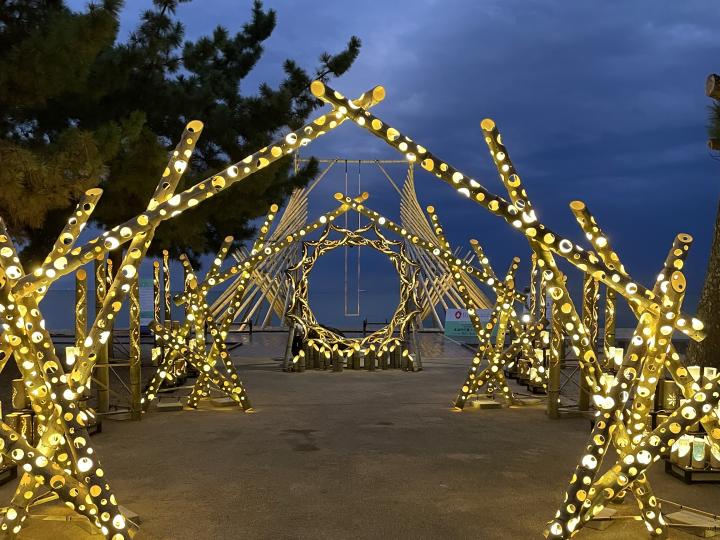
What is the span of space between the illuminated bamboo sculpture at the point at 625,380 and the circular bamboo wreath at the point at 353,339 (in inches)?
284

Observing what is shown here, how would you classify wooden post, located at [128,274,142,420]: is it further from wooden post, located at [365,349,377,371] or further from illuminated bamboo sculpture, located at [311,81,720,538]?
wooden post, located at [365,349,377,371]

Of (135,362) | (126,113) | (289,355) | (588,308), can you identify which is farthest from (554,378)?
(126,113)

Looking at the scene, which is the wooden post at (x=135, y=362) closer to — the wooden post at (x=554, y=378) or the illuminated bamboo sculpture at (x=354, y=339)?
the illuminated bamboo sculpture at (x=354, y=339)

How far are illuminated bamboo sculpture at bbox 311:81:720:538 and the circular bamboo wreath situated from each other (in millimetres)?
7214

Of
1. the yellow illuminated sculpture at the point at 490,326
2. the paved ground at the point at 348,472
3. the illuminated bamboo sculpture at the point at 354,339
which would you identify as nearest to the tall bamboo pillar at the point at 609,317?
the paved ground at the point at 348,472

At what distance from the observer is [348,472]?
4.88m

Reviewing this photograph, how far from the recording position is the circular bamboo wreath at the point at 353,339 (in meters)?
10.9

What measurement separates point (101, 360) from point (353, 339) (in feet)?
16.3

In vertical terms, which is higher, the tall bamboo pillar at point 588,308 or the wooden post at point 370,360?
the tall bamboo pillar at point 588,308

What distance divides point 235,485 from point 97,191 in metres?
2.13

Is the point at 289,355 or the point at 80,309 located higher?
the point at 80,309

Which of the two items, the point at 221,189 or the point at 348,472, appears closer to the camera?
the point at 221,189

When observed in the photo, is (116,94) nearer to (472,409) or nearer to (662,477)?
(472,409)

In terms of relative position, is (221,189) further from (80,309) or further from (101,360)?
(101,360)
